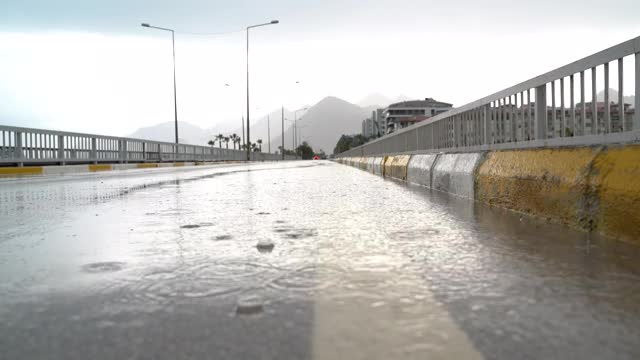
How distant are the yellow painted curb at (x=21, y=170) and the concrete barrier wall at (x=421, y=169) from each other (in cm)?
1207

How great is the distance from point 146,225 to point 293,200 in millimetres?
2977

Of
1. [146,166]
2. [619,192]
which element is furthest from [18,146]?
[619,192]

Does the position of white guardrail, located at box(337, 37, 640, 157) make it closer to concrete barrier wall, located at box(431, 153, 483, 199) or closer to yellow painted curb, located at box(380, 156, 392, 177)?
concrete barrier wall, located at box(431, 153, 483, 199)

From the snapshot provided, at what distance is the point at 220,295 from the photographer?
2465 millimetres

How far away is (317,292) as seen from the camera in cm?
250

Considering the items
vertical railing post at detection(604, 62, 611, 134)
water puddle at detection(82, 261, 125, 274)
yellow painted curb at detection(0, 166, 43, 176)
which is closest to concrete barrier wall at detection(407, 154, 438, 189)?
vertical railing post at detection(604, 62, 611, 134)

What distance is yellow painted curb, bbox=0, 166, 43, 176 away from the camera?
1625 centimetres

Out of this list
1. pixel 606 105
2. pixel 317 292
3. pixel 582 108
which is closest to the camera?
pixel 317 292

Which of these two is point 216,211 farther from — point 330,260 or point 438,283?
point 438,283

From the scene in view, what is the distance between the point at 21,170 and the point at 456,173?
46.6ft

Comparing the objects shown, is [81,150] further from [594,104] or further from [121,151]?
[594,104]

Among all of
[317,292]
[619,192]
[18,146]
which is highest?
[18,146]

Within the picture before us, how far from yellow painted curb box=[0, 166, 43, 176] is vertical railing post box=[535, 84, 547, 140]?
1566 cm

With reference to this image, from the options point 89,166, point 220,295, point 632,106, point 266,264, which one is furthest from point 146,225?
point 89,166
